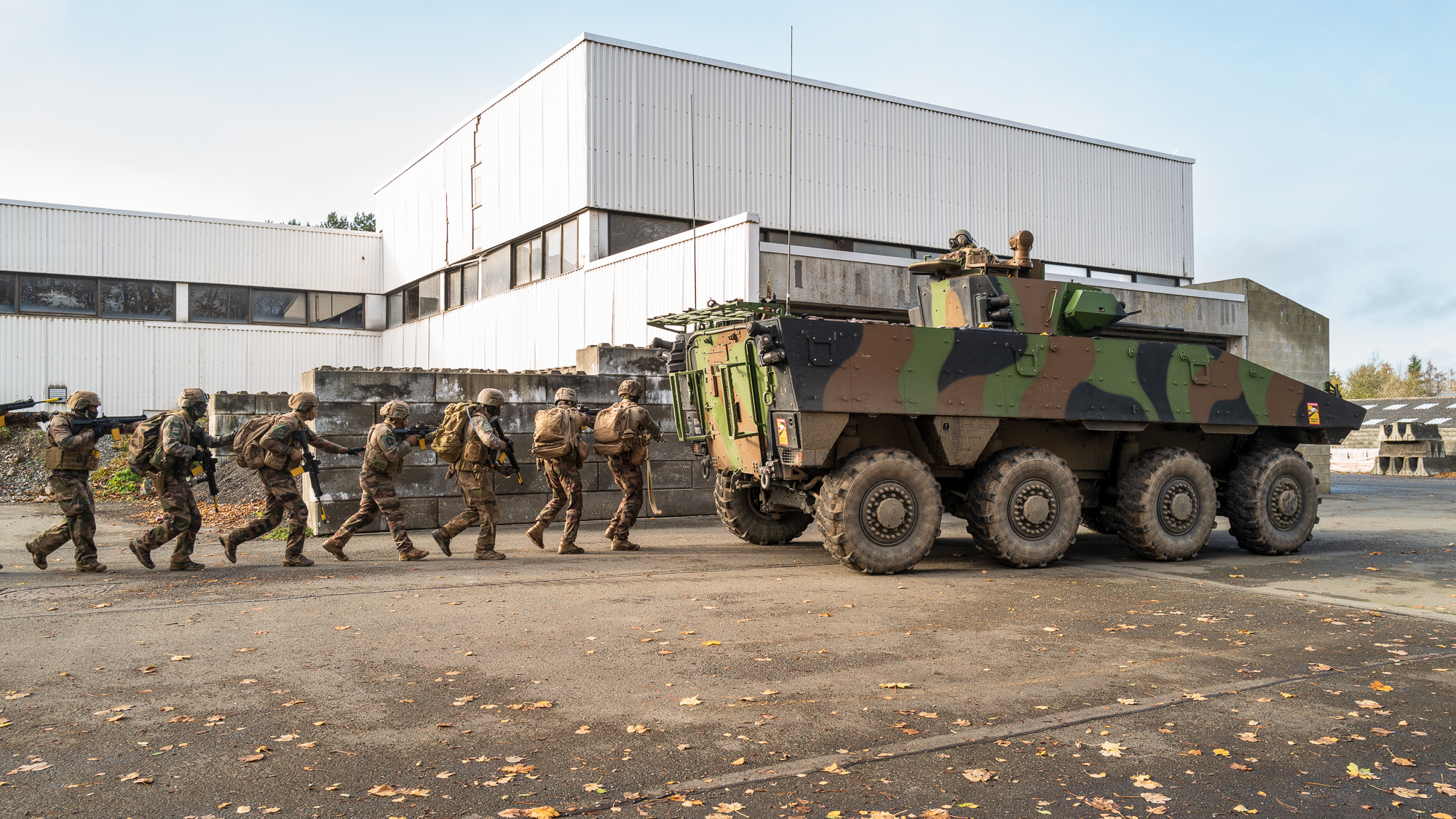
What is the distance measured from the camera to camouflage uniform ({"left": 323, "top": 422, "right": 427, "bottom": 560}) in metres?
9.68

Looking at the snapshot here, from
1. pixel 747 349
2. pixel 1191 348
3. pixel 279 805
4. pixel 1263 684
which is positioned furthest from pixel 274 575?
pixel 1191 348

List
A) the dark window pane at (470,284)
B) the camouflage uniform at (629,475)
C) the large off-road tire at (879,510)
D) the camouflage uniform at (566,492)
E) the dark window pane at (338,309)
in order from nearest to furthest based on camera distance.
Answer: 1. the large off-road tire at (879,510)
2. the camouflage uniform at (566,492)
3. the camouflage uniform at (629,475)
4. the dark window pane at (470,284)
5. the dark window pane at (338,309)

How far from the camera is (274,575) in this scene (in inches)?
346

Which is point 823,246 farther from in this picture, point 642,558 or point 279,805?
point 279,805

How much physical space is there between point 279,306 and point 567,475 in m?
19.9

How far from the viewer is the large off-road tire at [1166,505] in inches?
385

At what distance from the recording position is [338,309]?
27.9 m

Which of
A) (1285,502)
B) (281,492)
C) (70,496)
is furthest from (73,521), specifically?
(1285,502)

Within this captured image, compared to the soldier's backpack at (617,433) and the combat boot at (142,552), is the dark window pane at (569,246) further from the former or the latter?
the combat boot at (142,552)

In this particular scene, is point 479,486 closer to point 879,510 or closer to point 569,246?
point 879,510

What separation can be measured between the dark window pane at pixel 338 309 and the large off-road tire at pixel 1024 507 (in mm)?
22450

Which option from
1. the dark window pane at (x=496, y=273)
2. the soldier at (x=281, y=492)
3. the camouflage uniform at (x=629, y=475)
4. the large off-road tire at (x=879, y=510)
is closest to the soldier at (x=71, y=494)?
the soldier at (x=281, y=492)

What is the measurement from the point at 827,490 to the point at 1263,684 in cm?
399

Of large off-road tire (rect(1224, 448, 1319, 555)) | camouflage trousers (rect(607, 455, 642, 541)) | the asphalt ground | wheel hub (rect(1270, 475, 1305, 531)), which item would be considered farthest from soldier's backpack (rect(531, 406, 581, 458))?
wheel hub (rect(1270, 475, 1305, 531))
